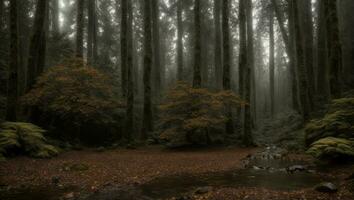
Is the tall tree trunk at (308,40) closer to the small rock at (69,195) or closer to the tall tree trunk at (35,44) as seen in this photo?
the tall tree trunk at (35,44)

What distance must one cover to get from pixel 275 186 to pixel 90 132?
14.0 m

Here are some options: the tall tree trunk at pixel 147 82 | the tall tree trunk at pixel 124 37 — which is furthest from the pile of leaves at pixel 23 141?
the tall tree trunk at pixel 124 37

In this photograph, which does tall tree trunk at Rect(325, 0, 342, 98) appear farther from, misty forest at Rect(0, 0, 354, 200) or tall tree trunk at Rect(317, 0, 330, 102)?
tall tree trunk at Rect(317, 0, 330, 102)

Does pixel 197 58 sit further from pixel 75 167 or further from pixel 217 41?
pixel 75 167

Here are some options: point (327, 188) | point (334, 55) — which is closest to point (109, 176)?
point (327, 188)

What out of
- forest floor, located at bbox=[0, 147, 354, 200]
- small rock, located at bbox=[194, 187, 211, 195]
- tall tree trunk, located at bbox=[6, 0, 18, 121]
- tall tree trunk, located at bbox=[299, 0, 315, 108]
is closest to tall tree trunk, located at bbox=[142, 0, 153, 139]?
forest floor, located at bbox=[0, 147, 354, 200]

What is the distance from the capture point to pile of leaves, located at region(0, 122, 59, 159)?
1210 cm

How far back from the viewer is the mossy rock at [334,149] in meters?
9.61

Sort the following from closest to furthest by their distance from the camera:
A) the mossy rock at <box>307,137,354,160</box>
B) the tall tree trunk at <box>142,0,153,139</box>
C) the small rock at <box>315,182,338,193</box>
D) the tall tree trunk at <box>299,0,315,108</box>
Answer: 1. the small rock at <box>315,182,338,193</box>
2. the mossy rock at <box>307,137,354,160</box>
3. the tall tree trunk at <box>142,0,153,139</box>
4. the tall tree trunk at <box>299,0,315,108</box>

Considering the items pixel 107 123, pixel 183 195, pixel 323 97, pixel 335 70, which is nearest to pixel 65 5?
pixel 107 123

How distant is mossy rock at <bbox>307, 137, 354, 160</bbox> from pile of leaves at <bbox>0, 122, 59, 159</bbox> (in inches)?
381

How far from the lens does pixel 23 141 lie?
42.1ft

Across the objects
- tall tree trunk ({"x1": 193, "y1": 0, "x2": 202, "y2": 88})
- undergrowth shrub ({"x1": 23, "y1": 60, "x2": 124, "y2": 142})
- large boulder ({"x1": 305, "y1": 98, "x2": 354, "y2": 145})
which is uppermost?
tall tree trunk ({"x1": 193, "y1": 0, "x2": 202, "y2": 88})

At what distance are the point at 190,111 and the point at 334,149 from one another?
29.2ft
